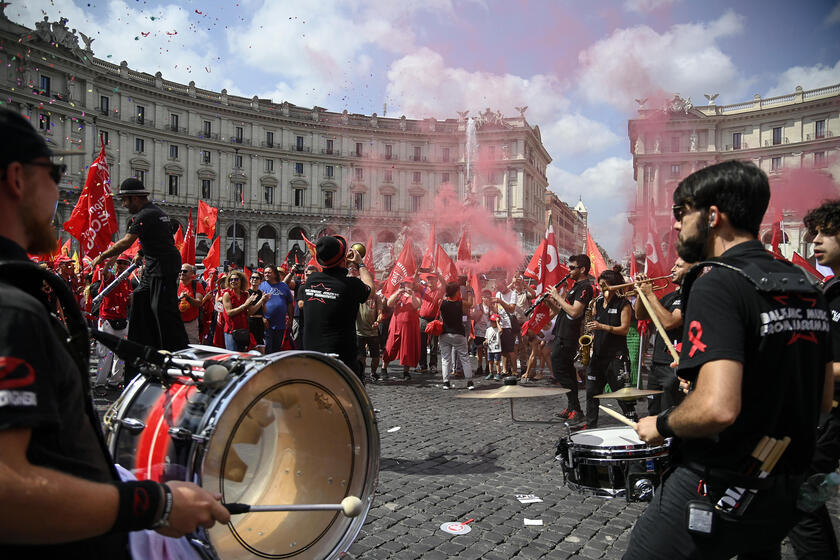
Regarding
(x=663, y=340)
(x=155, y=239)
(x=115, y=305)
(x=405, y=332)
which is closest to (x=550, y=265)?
(x=405, y=332)

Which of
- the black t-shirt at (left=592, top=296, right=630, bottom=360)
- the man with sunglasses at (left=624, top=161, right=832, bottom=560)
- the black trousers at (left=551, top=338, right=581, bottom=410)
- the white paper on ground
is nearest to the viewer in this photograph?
the man with sunglasses at (left=624, top=161, right=832, bottom=560)

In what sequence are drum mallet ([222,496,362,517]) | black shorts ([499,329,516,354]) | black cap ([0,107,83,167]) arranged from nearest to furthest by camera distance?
black cap ([0,107,83,167]), drum mallet ([222,496,362,517]), black shorts ([499,329,516,354])

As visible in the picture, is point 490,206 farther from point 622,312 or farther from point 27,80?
point 622,312

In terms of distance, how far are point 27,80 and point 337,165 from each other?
110 feet

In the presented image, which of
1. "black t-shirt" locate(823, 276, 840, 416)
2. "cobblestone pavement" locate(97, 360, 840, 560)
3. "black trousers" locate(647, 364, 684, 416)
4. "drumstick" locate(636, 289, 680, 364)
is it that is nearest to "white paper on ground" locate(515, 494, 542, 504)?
Answer: "cobblestone pavement" locate(97, 360, 840, 560)

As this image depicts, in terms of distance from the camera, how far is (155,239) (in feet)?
18.0

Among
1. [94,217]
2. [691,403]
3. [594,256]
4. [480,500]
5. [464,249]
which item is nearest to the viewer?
[691,403]

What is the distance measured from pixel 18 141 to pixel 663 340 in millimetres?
5284

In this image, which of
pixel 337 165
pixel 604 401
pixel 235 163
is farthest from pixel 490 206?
pixel 604 401

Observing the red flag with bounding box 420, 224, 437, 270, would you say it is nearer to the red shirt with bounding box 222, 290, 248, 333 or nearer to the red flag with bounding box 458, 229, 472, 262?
the red flag with bounding box 458, 229, 472, 262

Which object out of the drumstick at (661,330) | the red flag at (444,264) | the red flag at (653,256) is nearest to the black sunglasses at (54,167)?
the drumstick at (661,330)

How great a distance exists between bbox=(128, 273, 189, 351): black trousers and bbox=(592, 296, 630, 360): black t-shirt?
4.65 m

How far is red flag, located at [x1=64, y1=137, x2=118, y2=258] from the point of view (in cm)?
917

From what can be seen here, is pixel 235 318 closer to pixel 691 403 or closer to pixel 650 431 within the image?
pixel 650 431
